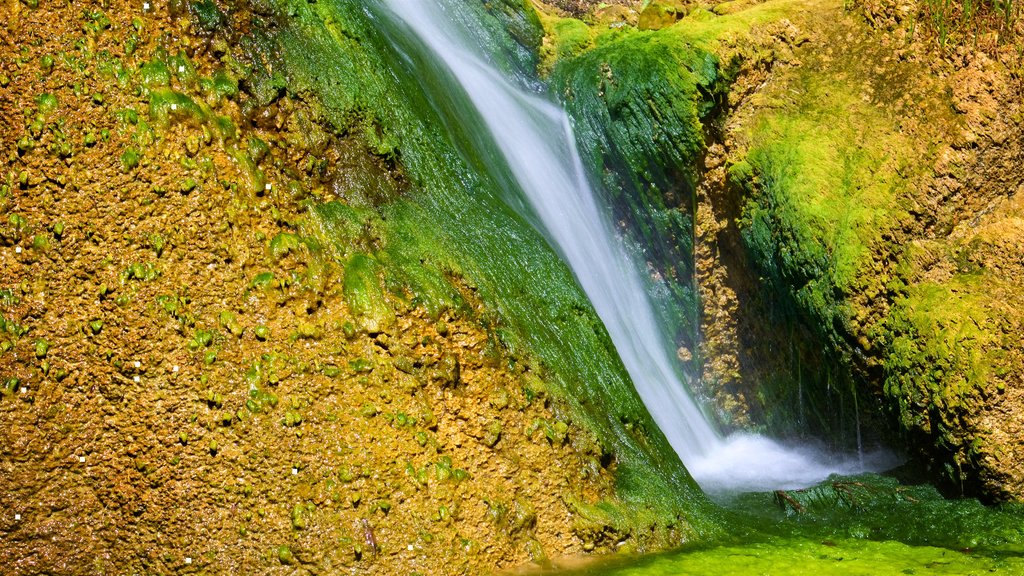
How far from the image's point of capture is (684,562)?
4.39 metres

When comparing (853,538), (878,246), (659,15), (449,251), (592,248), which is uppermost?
(659,15)

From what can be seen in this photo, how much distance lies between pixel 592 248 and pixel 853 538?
10.6ft

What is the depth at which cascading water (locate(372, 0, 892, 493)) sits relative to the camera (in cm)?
670

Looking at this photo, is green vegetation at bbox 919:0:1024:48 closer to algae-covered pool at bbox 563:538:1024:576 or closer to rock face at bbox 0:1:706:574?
algae-covered pool at bbox 563:538:1024:576

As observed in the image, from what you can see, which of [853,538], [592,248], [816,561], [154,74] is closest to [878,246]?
[592,248]

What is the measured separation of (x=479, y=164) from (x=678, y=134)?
2215 mm

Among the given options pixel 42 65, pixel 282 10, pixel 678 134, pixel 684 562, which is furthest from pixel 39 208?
pixel 678 134

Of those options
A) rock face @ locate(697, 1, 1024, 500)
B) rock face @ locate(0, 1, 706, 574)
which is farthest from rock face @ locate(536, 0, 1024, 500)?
rock face @ locate(0, 1, 706, 574)

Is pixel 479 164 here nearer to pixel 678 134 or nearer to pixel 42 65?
pixel 678 134

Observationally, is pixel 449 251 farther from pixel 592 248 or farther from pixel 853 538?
pixel 853 538

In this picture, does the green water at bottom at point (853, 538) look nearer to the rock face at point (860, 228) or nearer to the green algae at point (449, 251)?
the green algae at point (449, 251)

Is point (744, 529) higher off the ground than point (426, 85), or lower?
lower

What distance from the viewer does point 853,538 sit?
4.96 m

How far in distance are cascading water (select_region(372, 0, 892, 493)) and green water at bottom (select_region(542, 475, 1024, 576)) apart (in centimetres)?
70
